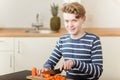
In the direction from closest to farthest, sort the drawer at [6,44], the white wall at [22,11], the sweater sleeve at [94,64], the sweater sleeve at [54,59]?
1. the sweater sleeve at [94,64]
2. the sweater sleeve at [54,59]
3. the drawer at [6,44]
4. the white wall at [22,11]

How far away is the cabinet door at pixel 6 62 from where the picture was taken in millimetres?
3344

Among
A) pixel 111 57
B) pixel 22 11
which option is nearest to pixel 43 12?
pixel 22 11

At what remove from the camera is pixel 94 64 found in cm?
180

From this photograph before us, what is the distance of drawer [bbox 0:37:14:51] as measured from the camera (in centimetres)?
332

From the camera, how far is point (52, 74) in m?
1.77

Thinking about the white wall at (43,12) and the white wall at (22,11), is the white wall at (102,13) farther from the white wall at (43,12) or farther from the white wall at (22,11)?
the white wall at (22,11)

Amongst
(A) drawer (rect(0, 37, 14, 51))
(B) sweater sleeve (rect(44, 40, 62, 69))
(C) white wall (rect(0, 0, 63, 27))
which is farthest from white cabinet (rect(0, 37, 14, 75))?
(B) sweater sleeve (rect(44, 40, 62, 69))

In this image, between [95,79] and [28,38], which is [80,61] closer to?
[95,79]

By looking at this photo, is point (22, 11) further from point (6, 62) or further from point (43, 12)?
point (6, 62)

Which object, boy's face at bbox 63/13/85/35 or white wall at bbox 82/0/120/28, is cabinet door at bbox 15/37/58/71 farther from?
boy's face at bbox 63/13/85/35

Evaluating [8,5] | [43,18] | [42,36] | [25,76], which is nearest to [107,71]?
[42,36]

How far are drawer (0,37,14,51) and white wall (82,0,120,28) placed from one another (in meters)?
1.05

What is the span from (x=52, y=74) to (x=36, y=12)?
219 cm

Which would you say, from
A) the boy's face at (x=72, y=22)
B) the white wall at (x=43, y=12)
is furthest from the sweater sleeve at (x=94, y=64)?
the white wall at (x=43, y=12)
